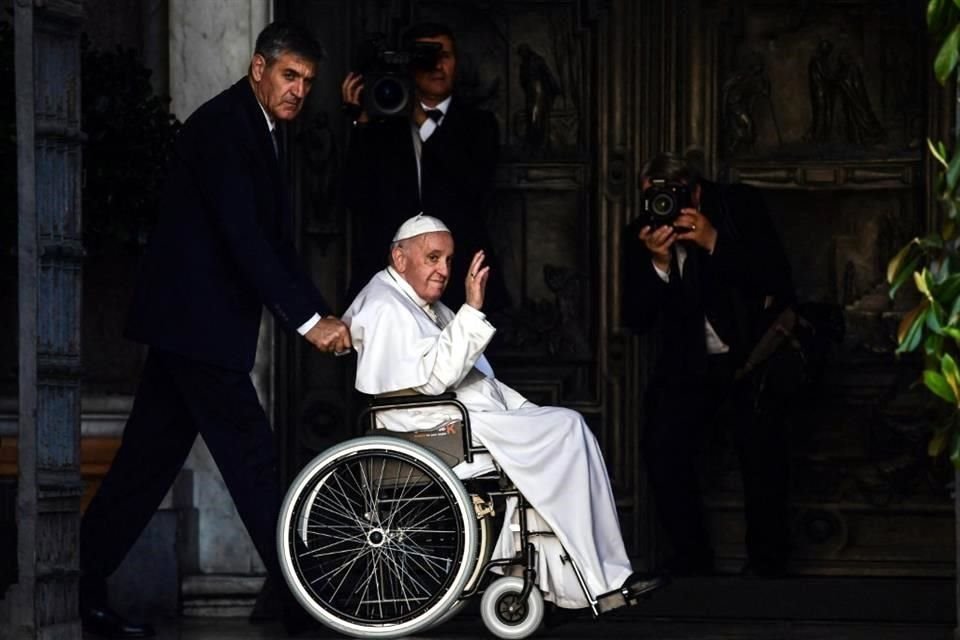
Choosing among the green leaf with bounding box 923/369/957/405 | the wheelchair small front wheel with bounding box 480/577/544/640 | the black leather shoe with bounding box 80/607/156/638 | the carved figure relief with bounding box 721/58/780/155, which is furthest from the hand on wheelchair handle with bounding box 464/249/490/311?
the green leaf with bounding box 923/369/957/405

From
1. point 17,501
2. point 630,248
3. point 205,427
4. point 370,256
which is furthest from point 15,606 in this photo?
point 630,248

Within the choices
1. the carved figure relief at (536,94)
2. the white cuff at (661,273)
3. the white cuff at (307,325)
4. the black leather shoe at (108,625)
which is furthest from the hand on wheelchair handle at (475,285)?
the carved figure relief at (536,94)

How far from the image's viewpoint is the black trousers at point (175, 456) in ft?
26.6

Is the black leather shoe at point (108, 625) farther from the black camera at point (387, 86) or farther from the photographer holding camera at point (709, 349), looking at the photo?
the photographer holding camera at point (709, 349)

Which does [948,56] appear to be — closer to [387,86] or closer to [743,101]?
[387,86]

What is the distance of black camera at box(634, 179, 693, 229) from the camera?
933cm

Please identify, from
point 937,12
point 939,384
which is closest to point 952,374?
point 939,384

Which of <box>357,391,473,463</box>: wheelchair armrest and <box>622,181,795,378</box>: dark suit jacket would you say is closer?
<box>357,391,473,463</box>: wheelchair armrest

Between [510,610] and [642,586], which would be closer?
[642,586]

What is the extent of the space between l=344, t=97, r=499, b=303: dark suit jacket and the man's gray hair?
1.34m

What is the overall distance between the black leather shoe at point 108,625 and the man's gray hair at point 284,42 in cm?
193

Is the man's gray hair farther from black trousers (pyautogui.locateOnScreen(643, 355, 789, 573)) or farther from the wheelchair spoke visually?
black trousers (pyautogui.locateOnScreen(643, 355, 789, 573))

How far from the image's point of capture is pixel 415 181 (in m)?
9.56

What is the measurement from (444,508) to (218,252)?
3.77 ft
